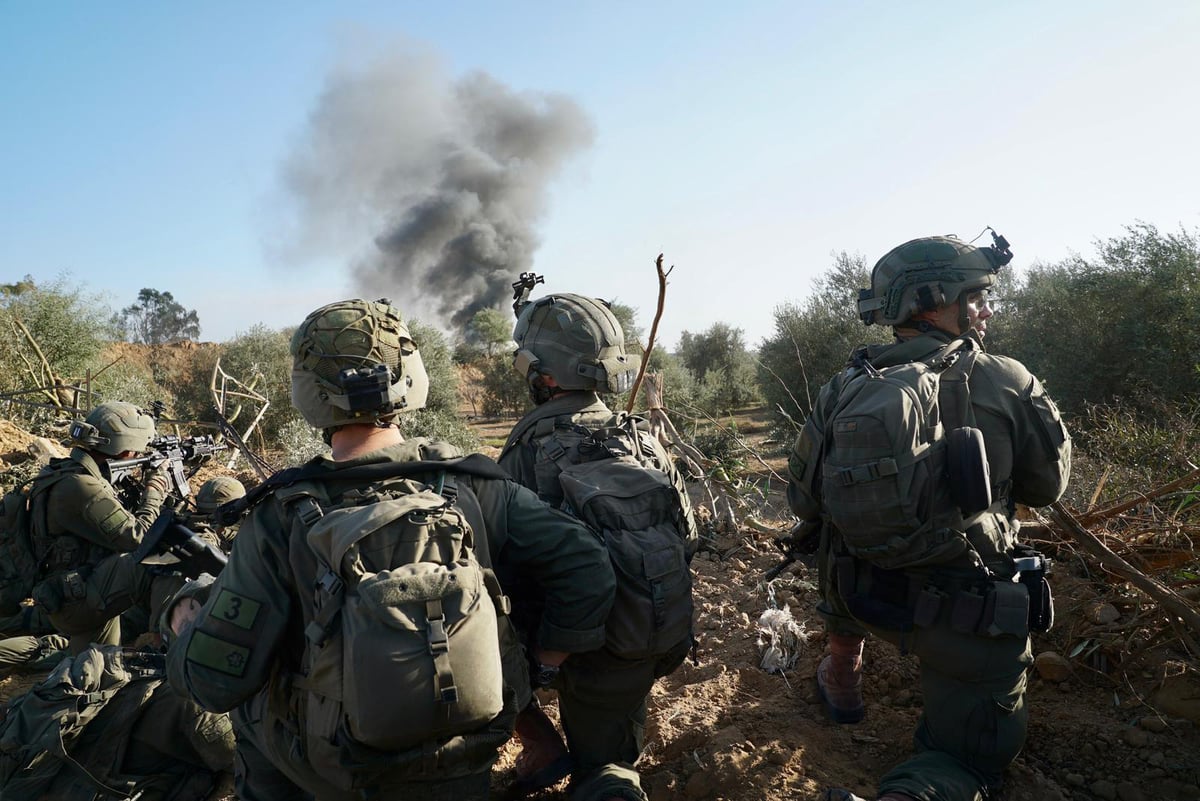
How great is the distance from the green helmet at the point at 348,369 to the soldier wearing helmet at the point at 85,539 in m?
3.55

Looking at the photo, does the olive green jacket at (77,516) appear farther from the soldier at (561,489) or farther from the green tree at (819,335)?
the green tree at (819,335)

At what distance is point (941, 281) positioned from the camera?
3.00 metres

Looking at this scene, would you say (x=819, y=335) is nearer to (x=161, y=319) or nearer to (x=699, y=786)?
(x=699, y=786)

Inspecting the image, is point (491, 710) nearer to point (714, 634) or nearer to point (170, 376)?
point (714, 634)

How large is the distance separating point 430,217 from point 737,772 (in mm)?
47559

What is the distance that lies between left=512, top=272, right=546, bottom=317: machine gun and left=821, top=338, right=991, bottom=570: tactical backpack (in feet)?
5.10

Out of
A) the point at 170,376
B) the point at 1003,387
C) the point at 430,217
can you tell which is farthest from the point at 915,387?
the point at 430,217

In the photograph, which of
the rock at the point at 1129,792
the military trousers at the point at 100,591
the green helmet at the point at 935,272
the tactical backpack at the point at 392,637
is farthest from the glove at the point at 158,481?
the rock at the point at 1129,792

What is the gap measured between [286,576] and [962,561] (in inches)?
93.5

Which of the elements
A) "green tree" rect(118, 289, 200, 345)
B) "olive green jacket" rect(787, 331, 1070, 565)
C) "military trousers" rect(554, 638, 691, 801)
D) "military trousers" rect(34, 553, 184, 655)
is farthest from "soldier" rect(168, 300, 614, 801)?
"green tree" rect(118, 289, 200, 345)

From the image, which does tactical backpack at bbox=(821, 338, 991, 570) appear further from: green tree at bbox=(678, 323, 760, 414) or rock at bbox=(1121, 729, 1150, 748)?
green tree at bbox=(678, 323, 760, 414)

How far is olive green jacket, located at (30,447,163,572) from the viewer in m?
4.95

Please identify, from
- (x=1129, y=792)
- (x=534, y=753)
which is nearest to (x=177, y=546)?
(x=534, y=753)

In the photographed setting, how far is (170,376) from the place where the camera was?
23.7 m
